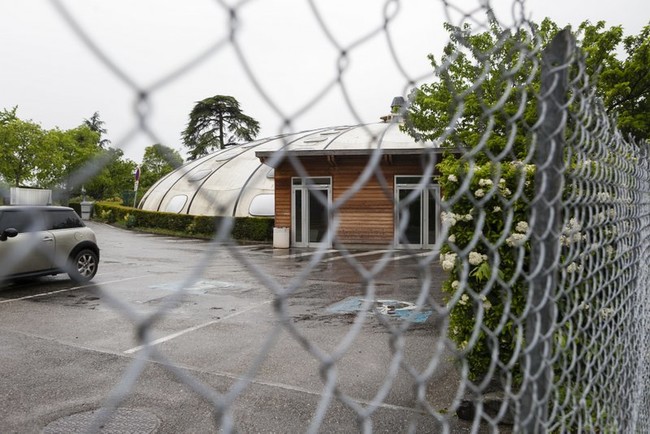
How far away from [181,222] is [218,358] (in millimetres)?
20205

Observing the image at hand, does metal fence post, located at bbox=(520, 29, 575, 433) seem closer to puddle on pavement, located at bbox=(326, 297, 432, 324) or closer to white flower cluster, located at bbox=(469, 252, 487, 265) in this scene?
white flower cluster, located at bbox=(469, 252, 487, 265)

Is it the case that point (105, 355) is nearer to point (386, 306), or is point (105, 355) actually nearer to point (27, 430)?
point (27, 430)

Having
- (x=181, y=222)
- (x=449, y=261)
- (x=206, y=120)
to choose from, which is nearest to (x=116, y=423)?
(x=449, y=261)

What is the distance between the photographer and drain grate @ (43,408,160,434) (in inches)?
148

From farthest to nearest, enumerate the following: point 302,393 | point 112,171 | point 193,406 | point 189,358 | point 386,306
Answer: point 386,306 < point 189,358 < point 302,393 < point 193,406 < point 112,171

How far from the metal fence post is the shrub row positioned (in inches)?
667

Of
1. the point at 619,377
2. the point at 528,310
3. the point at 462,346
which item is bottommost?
the point at 462,346

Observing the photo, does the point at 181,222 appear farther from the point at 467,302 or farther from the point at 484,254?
the point at 484,254

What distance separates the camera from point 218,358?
5.58m

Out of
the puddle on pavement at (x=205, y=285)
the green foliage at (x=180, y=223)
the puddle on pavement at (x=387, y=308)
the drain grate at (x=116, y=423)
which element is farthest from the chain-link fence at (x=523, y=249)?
the green foliage at (x=180, y=223)

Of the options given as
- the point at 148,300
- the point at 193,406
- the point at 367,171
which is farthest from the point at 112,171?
the point at 148,300

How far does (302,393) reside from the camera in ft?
14.9

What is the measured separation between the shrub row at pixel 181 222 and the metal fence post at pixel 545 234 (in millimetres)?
16932

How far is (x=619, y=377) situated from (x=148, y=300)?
8.05 meters
